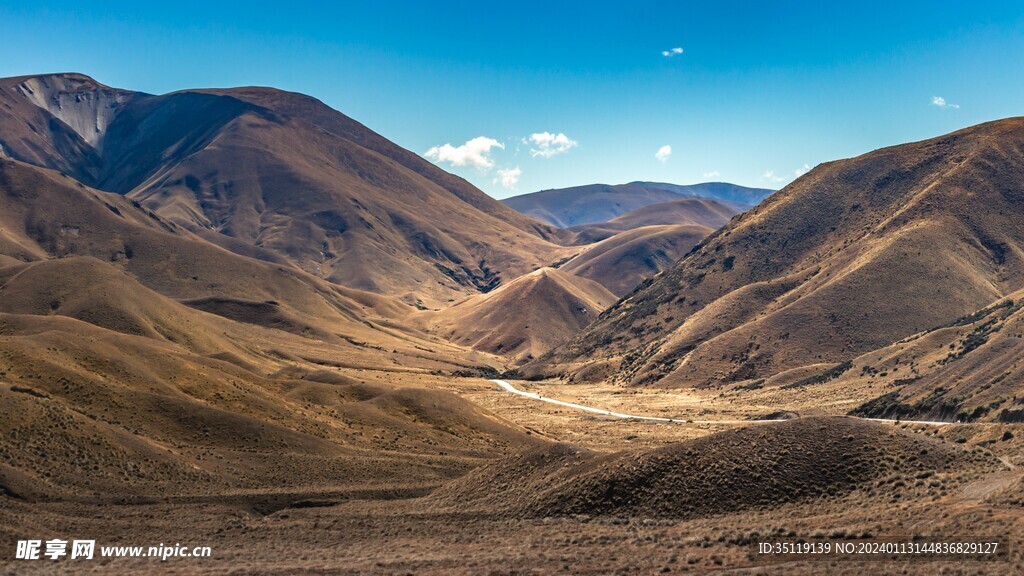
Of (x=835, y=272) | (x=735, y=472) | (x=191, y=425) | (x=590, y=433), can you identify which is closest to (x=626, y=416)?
(x=590, y=433)

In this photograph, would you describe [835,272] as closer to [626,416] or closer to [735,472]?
[626,416]

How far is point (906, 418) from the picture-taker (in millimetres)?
73875

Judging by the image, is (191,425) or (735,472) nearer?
(735,472)

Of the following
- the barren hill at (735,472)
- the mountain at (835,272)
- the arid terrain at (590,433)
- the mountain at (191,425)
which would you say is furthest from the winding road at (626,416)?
the barren hill at (735,472)

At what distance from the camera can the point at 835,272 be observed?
14125 centimetres

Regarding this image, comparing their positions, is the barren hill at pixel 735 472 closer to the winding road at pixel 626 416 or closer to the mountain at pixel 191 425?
the mountain at pixel 191 425

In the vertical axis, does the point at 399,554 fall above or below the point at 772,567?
below

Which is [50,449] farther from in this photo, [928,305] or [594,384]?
[928,305]

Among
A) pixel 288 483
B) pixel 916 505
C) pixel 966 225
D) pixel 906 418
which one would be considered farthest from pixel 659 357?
pixel 916 505

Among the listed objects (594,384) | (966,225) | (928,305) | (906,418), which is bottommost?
(594,384)

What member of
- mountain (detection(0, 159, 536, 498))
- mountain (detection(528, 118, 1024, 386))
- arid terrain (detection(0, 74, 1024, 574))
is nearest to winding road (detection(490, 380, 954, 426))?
arid terrain (detection(0, 74, 1024, 574))

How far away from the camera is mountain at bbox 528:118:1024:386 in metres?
126

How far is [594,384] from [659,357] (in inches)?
501

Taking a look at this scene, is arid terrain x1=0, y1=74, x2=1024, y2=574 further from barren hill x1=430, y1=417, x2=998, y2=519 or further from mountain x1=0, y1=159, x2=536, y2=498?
mountain x1=0, y1=159, x2=536, y2=498
